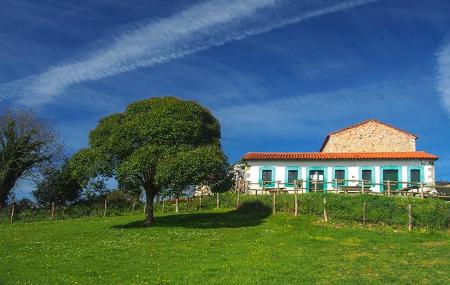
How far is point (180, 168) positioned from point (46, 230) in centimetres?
1049

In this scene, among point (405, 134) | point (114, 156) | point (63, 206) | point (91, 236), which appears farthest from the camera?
point (405, 134)

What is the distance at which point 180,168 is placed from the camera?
3316 cm

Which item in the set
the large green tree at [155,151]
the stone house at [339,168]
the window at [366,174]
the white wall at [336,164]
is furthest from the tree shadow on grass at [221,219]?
the window at [366,174]

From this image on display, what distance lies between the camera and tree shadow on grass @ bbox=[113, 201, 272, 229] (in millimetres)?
35062

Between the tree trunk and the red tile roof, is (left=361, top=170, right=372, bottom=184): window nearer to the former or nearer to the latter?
the red tile roof

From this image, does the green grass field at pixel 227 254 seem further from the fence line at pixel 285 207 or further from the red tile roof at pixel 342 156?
the red tile roof at pixel 342 156

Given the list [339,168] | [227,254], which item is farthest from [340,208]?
[339,168]

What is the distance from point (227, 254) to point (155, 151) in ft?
42.2

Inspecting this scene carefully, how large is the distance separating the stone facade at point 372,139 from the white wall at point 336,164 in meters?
6.63

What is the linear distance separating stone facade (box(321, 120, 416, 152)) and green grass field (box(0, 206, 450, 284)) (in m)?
24.8

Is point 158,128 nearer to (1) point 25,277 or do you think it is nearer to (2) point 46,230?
(2) point 46,230

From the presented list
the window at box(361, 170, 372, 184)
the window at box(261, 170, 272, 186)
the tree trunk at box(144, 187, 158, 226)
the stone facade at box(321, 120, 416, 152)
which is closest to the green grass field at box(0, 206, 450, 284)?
the tree trunk at box(144, 187, 158, 226)

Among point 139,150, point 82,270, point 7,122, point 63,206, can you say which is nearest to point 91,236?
point 139,150

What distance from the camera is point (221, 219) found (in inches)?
1487
